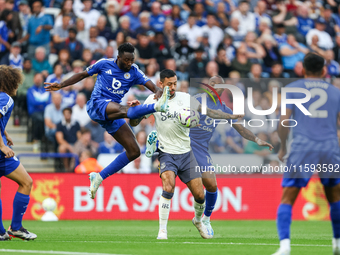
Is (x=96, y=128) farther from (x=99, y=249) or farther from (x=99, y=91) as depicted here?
(x=99, y=249)

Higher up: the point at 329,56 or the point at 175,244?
the point at 329,56

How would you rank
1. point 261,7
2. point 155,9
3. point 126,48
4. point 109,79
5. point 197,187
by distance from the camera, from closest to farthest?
point 126,48, point 197,187, point 109,79, point 155,9, point 261,7

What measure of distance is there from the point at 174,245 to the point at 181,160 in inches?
67.5

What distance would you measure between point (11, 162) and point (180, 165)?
2.74 metres

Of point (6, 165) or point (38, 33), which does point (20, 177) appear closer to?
point (6, 165)

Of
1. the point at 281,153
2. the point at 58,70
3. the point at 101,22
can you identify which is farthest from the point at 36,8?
the point at 281,153

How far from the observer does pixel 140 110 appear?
8352mm

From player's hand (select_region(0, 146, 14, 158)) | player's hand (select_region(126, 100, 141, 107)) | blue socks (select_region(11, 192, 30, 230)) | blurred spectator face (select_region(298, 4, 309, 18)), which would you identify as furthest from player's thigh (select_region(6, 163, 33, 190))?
blurred spectator face (select_region(298, 4, 309, 18))

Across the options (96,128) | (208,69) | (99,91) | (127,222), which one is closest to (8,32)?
(96,128)

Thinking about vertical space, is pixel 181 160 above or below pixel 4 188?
Answer: above

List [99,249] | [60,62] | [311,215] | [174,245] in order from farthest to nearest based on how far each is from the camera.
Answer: [60,62] → [311,215] → [174,245] → [99,249]

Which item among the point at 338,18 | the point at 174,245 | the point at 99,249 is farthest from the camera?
the point at 338,18

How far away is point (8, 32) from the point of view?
56.5 feet

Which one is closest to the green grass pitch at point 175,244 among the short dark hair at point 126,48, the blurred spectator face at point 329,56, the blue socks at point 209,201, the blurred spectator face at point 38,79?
the blue socks at point 209,201
